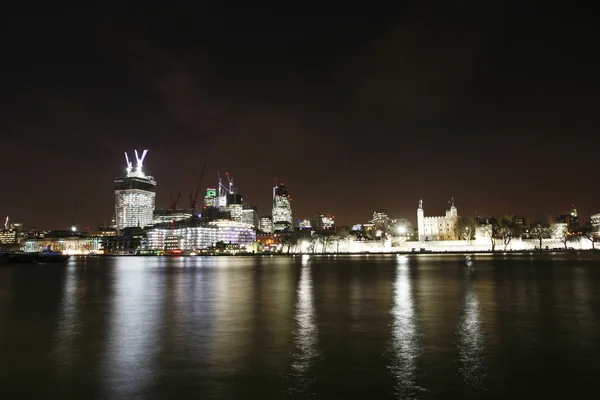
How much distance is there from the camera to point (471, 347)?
1541 cm

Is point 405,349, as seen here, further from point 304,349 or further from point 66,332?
point 66,332

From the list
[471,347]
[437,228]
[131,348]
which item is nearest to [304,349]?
[471,347]

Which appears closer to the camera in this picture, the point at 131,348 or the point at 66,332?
the point at 131,348

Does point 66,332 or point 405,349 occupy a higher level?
point 405,349

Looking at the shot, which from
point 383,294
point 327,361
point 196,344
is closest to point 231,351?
point 196,344

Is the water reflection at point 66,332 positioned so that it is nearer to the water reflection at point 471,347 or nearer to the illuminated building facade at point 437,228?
the water reflection at point 471,347

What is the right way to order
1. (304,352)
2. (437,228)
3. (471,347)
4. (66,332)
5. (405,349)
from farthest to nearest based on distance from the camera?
1. (437,228)
2. (66,332)
3. (471,347)
4. (405,349)
5. (304,352)

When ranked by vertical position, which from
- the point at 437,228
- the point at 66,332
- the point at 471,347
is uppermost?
the point at 437,228

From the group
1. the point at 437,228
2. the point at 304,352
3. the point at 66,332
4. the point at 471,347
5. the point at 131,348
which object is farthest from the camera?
the point at 437,228

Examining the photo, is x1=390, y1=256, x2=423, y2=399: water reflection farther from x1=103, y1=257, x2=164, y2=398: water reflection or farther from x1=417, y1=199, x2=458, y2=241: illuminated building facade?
x1=417, y1=199, x2=458, y2=241: illuminated building facade

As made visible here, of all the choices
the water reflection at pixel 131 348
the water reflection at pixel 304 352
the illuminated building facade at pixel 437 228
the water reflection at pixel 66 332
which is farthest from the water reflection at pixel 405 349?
the illuminated building facade at pixel 437 228

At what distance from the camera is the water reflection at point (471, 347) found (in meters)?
11.8

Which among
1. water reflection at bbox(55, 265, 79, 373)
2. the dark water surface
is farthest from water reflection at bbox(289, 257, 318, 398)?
water reflection at bbox(55, 265, 79, 373)

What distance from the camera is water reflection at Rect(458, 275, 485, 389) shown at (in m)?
11.8
